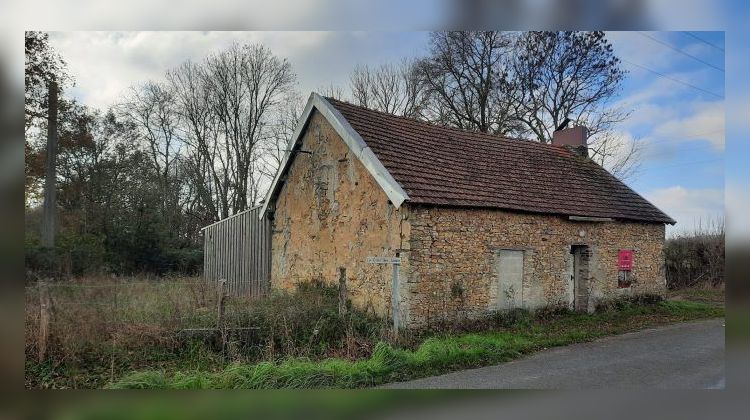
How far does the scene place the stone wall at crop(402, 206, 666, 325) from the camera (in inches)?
473

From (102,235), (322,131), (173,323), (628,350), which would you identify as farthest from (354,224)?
(102,235)

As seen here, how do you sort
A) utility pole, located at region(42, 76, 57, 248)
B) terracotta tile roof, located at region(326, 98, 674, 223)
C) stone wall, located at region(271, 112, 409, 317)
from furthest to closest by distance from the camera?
utility pole, located at region(42, 76, 57, 248) < terracotta tile roof, located at region(326, 98, 674, 223) < stone wall, located at region(271, 112, 409, 317)

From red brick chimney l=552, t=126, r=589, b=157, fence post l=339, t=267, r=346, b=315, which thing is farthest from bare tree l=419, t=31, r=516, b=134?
fence post l=339, t=267, r=346, b=315

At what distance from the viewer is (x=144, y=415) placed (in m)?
5.36

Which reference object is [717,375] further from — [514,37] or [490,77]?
[490,77]

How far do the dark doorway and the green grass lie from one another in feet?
8.04

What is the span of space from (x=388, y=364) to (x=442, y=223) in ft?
15.3

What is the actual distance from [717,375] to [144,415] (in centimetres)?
915

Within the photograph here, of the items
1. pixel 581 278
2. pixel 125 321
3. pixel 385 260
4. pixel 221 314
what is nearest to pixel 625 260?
pixel 581 278

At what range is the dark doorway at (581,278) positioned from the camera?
16.3 metres

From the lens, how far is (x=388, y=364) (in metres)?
8.71

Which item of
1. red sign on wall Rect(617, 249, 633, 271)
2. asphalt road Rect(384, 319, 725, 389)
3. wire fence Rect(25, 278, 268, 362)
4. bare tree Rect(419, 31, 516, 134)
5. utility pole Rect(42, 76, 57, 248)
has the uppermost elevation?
bare tree Rect(419, 31, 516, 134)

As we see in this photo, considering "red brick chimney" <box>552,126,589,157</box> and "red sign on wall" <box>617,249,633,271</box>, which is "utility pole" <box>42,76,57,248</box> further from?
"red brick chimney" <box>552,126,589,157</box>
